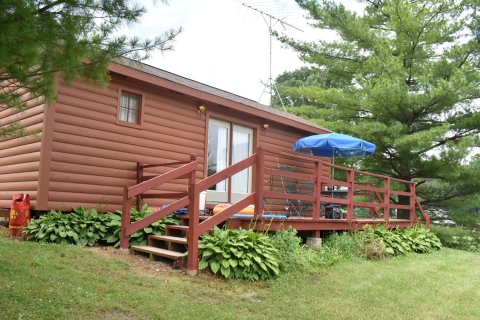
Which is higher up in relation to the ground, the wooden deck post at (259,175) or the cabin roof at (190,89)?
the cabin roof at (190,89)

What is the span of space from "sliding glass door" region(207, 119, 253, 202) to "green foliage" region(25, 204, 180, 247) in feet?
7.75

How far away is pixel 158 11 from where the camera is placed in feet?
12.1

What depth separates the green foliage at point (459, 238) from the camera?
47.3 ft

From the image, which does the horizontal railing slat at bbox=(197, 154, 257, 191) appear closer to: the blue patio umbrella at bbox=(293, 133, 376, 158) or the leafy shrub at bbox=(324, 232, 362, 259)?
the leafy shrub at bbox=(324, 232, 362, 259)

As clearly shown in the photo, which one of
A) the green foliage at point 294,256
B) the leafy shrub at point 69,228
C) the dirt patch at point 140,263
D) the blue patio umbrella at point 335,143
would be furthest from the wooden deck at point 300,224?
the leafy shrub at point 69,228

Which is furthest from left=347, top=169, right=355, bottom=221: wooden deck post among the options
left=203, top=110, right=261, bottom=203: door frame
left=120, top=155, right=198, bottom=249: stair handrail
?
left=120, top=155, right=198, bottom=249: stair handrail

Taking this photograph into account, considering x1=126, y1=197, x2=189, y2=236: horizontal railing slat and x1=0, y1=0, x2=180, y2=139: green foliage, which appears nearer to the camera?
x1=0, y1=0, x2=180, y2=139: green foliage

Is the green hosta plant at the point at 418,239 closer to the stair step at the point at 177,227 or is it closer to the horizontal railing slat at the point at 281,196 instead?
the horizontal railing slat at the point at 281,196

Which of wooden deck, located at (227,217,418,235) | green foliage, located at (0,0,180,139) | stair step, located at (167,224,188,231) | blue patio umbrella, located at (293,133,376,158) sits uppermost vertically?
blue patio umbrella, located at (293,133,376,158)

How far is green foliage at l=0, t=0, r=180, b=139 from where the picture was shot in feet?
8.70

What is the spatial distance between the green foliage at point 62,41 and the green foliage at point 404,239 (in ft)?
19.5

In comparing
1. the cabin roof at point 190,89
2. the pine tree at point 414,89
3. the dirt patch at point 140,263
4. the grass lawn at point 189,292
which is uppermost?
the pine tree at point 414,89

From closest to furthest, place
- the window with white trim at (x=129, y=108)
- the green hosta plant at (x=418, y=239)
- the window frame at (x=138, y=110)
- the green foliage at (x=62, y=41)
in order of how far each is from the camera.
Result: the green foliage at (x=62, y=41) → the window frame at (x=138, y=110) → the window with white trim at (x=129, y=108) → the green hosta plant at (x=418, y=239)

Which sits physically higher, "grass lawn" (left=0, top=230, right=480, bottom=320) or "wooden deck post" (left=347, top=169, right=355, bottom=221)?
"wooden deck post" (left=347, top=169, right=355, bottom=221)
